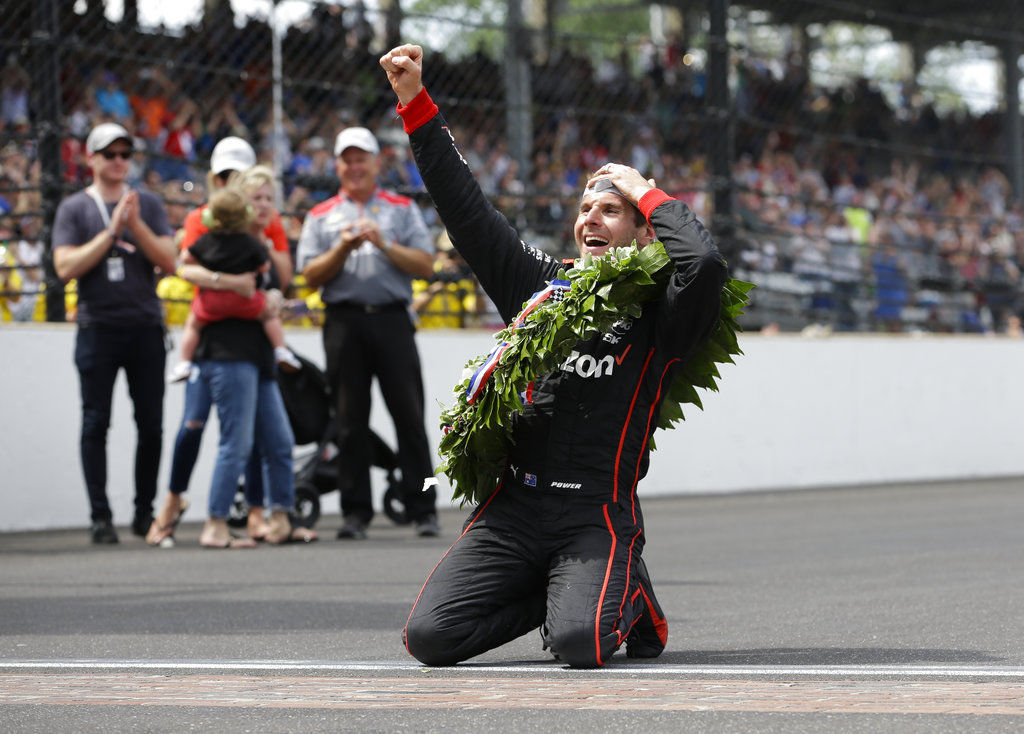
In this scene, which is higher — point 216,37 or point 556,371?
point 216,37

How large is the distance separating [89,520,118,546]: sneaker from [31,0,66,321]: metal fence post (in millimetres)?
2008

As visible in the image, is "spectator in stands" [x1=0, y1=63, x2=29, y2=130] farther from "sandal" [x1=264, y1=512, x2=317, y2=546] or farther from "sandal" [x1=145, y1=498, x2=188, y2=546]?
"sandal" [x1=264, y1=512, x2=317, y2=546]

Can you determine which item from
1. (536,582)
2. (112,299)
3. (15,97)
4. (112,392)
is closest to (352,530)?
(112,392)

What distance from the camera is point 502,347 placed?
530cm

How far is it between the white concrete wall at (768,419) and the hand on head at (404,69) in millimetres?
6035

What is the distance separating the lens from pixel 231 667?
16.3 feet

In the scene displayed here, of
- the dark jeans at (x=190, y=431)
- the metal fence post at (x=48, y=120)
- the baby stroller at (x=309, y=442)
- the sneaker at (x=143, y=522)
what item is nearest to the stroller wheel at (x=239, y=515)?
the baby stroller at (x=309, y=442)

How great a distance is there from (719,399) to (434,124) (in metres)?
9.16

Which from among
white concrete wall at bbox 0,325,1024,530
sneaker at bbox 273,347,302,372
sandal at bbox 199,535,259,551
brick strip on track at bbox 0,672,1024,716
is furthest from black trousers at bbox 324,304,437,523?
brick strip on track at bbox 0,672,1024,716

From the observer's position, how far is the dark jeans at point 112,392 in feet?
31.0

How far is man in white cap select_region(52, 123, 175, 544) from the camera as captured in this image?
9438 millimetres

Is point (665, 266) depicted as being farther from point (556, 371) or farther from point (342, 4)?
point (342, 4)

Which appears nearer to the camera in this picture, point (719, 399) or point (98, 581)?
point (98, 581)

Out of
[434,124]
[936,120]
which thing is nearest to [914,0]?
[936,120]
